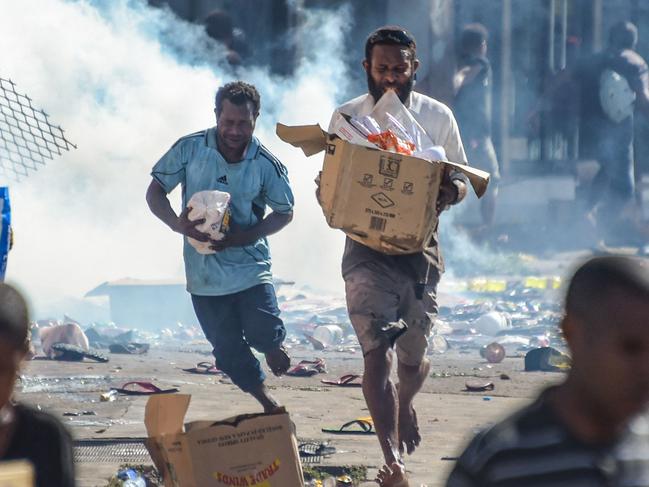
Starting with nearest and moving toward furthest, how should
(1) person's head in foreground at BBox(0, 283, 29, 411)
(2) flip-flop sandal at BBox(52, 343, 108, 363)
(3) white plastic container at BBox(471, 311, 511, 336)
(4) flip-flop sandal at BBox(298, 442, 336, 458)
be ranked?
(1) person's head in foreground at BBox(0, 283, 29, 411) → (4) flip-flop sandal at BBox(298, 442, 336, 458) → (2) flip-flop sandal at BBox(52, 343, 108, 363) → (3) white plastic container at BBox(471, 311, 511, 336)

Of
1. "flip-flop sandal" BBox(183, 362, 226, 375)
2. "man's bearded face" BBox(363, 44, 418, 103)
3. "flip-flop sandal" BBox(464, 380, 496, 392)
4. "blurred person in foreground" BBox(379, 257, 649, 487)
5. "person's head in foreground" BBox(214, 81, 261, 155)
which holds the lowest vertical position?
"flip-flop sandal" BBox(183, 362, 226, 375)

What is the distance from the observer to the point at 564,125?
1562 centimetres

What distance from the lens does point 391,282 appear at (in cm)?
518

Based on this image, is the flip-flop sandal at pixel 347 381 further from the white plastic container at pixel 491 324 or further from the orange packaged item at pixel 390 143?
the white plastic container at pixel 491 324

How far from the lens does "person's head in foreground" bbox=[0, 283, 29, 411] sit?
2596 mm

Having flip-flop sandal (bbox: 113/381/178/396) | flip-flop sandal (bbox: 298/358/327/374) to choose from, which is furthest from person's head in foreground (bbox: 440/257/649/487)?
flip-flop sandal (bbox: 298/358/327/374)

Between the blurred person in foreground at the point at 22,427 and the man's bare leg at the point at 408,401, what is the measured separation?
2889 millimetres

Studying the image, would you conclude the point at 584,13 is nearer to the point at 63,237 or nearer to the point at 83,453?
the point at 63,237

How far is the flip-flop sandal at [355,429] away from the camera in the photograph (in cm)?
604

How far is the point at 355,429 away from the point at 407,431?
25.9 inches

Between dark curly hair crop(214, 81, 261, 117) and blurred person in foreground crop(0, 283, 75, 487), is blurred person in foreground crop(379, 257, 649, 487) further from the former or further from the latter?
dark curly hair crop(214, 81, 261, 117)

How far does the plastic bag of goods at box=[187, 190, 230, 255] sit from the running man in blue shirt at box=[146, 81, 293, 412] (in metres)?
0.07

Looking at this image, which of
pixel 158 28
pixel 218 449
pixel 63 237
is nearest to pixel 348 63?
pixel 158 28

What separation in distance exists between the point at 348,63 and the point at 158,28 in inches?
89.2
